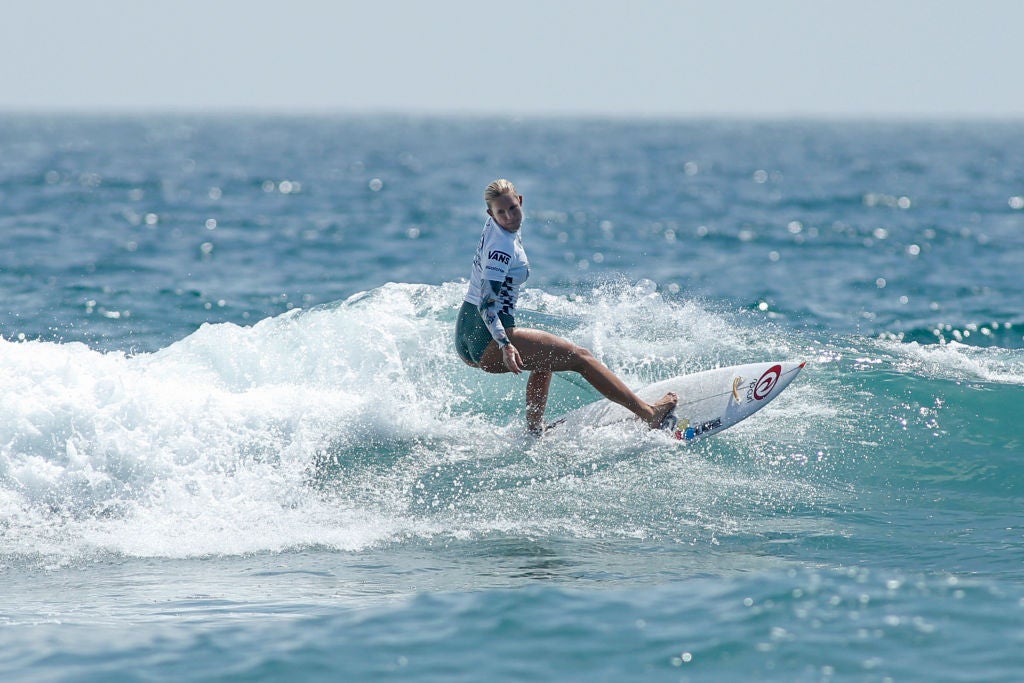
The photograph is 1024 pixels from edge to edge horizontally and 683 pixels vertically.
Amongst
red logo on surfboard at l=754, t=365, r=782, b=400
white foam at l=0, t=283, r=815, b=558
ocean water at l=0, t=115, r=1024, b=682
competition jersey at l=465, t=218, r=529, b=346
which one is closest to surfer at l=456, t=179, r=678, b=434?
competition jersey at l=465, t=218, r=529, b=346

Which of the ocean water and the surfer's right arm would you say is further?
the surfer's right arm

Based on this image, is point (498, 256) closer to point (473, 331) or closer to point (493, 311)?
point (493, 311)

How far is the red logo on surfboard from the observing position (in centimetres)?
915

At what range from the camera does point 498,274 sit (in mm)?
8305

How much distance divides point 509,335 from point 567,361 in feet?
1.70

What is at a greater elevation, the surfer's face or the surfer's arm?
the surfer's face

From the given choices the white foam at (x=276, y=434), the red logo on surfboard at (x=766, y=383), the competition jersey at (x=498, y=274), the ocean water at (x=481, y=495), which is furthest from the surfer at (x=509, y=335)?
the red logo on surfboard at (x=766, y=383)

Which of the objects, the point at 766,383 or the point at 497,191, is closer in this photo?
the point at 497,191

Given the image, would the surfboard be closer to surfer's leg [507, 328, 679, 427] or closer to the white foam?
surfer's leg [507, 328, 679, 427]

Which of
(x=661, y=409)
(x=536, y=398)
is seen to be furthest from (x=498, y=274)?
(x=661, y=409)

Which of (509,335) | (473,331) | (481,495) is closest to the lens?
(481,495)

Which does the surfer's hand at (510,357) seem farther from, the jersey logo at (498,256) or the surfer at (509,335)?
the jersey logo at (498,256)

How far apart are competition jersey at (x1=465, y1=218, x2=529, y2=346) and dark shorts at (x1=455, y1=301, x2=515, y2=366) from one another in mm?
101

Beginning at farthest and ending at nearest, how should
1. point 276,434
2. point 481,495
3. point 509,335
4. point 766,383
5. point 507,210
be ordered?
point 766,383 → point 276,434 → point 509,335 → point 507,210 → point 481,495
